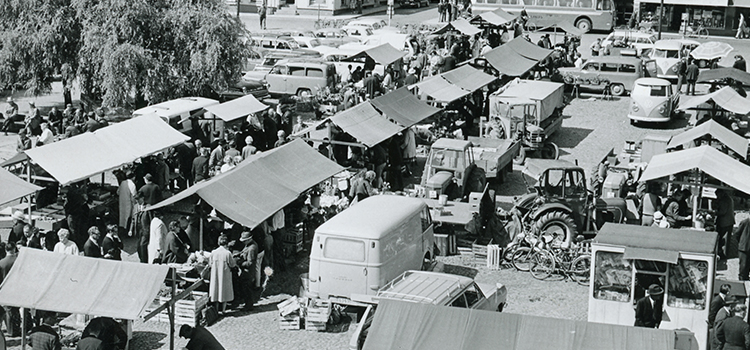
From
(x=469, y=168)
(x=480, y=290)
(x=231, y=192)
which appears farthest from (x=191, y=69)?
(x=480, y=290)

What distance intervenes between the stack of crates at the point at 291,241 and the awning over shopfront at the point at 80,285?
6.44 metres

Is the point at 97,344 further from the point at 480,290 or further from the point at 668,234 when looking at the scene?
the point at 668,234

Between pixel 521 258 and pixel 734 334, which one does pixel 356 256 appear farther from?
pixel 734 334

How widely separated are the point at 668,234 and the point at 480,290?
123 inches

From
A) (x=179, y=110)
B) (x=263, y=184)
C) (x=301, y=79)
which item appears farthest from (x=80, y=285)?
(x=301, y=79)

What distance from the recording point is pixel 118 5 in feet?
100

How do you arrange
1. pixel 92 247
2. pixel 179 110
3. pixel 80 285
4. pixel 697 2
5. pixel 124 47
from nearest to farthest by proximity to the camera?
pixel 80 285
pixel 92 247
pixel 179 110
pixel 124 47
pixel 697 2

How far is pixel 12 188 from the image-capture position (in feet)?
61.3

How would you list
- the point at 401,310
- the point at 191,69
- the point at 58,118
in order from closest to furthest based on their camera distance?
the point at 401,310
the point at 58,118
the point at 191,69

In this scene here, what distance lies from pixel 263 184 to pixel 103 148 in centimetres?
427

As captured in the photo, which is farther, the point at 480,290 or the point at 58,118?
the point at 58,118

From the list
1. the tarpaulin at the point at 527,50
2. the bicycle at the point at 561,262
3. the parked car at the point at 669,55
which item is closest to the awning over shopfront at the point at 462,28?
the tarpaulin at the point at 527,50

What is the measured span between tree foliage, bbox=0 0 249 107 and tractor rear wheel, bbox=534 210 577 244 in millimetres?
13970

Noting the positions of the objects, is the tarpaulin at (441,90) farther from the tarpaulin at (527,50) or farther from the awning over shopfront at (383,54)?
the tarpaulin at (527,50)
